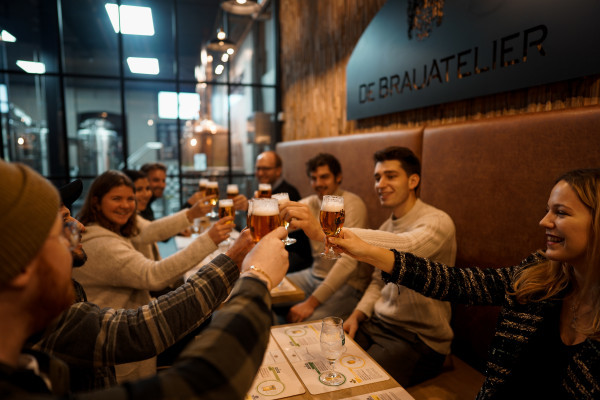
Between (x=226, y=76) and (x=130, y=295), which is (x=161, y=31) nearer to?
(x=226, y=76)

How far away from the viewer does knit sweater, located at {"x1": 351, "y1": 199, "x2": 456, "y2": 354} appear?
1780 mm

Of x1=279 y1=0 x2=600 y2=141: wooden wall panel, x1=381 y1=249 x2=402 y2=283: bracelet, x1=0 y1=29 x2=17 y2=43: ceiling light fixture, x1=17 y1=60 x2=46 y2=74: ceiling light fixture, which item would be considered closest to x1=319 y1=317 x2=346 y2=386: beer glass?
x1=381 y1=249 x2=402 y2=283: bracelet

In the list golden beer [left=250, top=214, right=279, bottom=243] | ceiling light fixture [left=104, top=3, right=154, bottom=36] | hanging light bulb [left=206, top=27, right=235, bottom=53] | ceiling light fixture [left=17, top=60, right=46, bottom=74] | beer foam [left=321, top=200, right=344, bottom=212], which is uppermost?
ceiling light fixture [left=104, top=3, right=154, bottom=36]

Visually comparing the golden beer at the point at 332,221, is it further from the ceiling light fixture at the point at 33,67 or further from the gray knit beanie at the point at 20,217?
the ceiling light fixture at the point at 33,67

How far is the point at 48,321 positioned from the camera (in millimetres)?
708

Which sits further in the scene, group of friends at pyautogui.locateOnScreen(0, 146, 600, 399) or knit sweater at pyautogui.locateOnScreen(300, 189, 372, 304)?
knit sweater at pyautogui.locateOnScreen(300, 189, 372, 304)

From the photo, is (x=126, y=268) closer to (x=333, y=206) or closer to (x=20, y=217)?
(x=333, y=206)

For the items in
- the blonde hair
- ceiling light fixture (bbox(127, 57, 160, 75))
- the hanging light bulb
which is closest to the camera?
the blonde hair

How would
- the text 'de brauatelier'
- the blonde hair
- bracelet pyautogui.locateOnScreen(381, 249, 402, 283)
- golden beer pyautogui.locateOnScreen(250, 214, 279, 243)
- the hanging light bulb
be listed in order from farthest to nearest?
1. the hanging light bulb
2. the text 'de brauatelier'
3. bracelet pyautogui.locateOnScreen(381, 249, 402, 283)
4. golden beer pyautogui.locateOnScreen(250, 214, 279, 243)
5. the blonde hair

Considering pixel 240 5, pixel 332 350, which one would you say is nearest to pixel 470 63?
pixel 332 350

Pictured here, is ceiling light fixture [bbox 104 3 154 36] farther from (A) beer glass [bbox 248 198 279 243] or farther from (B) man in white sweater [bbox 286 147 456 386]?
(A) beer glass [bbox 248 198 279 243]

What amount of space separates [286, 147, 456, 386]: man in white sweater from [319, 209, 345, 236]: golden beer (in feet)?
0.27

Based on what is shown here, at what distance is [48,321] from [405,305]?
1632mm

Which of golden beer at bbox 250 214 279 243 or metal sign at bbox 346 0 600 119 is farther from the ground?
metal sign at bbox 346 0 600 119
